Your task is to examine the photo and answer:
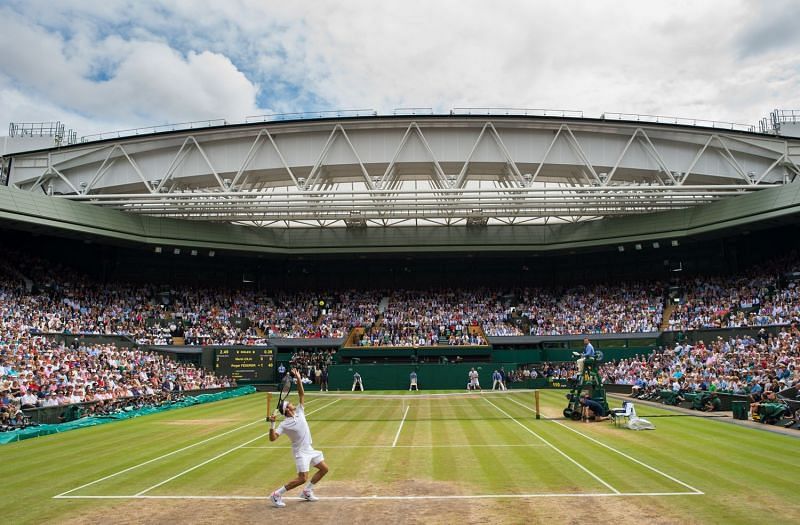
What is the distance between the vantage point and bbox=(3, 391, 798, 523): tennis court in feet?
34.7

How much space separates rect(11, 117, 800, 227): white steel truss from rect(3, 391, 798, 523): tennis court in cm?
1762

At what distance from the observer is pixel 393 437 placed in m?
19.2

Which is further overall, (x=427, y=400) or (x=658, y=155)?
(x=658, y=155)

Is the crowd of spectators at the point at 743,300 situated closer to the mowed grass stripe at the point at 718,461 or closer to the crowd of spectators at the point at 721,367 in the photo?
the crowd of spectators at the point at 721,367

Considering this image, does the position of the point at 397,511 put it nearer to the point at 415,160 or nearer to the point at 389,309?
the point at 415,160

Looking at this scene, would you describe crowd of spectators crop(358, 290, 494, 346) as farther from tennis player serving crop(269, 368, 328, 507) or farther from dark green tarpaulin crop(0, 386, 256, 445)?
tennis player serving crop(269, 368, 328, 507)

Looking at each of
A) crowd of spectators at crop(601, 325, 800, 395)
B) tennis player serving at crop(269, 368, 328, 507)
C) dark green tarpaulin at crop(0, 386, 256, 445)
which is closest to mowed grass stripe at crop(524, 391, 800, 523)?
crowd of spectators at crop(601, 325, 800, 395)

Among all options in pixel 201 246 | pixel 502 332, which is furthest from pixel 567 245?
pixel 201 246

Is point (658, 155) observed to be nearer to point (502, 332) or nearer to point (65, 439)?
point (502, 332)

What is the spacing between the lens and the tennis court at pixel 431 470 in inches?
417

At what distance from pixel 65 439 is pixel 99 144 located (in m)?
25.7

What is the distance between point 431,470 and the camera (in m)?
13.7

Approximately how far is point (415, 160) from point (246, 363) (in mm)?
20169

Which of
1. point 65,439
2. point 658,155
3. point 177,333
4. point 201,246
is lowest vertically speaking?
point 65,439
